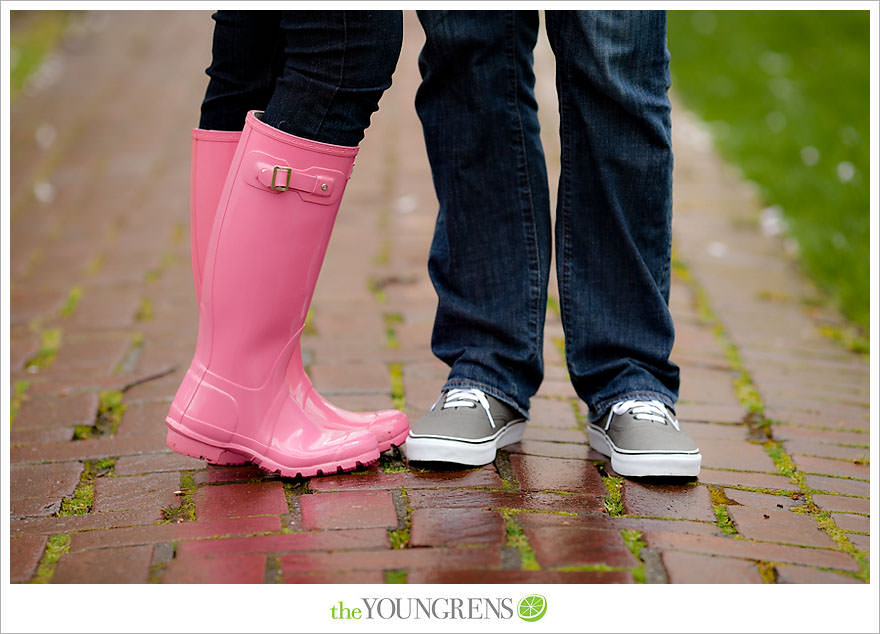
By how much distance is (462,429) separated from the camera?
5.40ft

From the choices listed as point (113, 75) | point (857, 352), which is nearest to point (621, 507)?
point (857, 352)

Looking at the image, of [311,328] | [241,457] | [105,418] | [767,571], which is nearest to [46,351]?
[105,418]

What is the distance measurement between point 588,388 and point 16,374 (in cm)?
124

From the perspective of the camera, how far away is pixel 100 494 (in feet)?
5.30

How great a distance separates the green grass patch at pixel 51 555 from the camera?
52.7 inches

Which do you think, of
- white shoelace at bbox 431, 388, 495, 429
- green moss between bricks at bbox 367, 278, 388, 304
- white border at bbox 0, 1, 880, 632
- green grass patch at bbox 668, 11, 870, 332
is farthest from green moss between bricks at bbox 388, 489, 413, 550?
green grass patch at bbox 668, 11, 870, 332

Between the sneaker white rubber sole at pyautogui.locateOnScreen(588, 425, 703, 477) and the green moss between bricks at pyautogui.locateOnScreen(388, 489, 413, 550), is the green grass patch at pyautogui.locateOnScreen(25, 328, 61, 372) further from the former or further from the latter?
the sneaker white rubber sole at pyautogui.locateOnScreen(588, 425, 703, 477)

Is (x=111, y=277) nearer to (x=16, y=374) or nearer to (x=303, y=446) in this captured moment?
(x=16, y=374)

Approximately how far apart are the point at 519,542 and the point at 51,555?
2.05 ft

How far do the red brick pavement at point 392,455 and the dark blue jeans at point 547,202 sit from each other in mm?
182

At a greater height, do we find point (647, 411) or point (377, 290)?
A: point (647, 411)

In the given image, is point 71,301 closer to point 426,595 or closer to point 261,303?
point 261,303

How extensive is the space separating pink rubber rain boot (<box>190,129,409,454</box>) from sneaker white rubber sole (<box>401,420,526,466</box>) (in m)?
0.05

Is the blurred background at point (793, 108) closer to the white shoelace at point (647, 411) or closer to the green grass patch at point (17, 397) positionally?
the white shoelace at point (647, 411)
